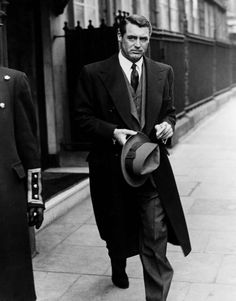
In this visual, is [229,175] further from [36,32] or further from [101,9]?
[101,9]

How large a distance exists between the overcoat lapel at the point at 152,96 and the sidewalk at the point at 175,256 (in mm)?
1233

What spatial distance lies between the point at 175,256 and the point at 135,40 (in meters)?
2.13

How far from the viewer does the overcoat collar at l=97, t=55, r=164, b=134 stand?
172 inches

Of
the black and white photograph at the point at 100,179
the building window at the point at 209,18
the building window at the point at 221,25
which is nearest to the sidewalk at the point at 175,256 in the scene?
the black and white photograph at the point at 100,179

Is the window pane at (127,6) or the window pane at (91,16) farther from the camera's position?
the window pane at (127,6)

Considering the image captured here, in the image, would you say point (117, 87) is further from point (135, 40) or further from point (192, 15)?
point (192, 15)

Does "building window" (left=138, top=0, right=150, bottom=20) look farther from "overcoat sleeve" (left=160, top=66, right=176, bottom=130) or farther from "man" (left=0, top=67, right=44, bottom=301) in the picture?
"man" (left=0, top=67, right=44, bottom=301)

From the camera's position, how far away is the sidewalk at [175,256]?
486cm

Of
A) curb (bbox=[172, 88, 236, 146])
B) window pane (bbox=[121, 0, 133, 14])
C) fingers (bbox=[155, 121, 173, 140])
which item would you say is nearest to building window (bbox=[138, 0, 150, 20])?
window pane (bbox=[121, 0, 133, 14])

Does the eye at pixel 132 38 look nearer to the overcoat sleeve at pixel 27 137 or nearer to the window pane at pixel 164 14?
the overcoat sleeve at pixel 27 137

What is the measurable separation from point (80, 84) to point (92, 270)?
5.25ft

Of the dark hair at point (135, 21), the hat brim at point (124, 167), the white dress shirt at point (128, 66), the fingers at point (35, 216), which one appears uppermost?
the dark hair at point (135, 21)

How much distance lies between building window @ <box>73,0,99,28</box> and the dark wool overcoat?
21.2 ft

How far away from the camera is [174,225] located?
4383 mm
